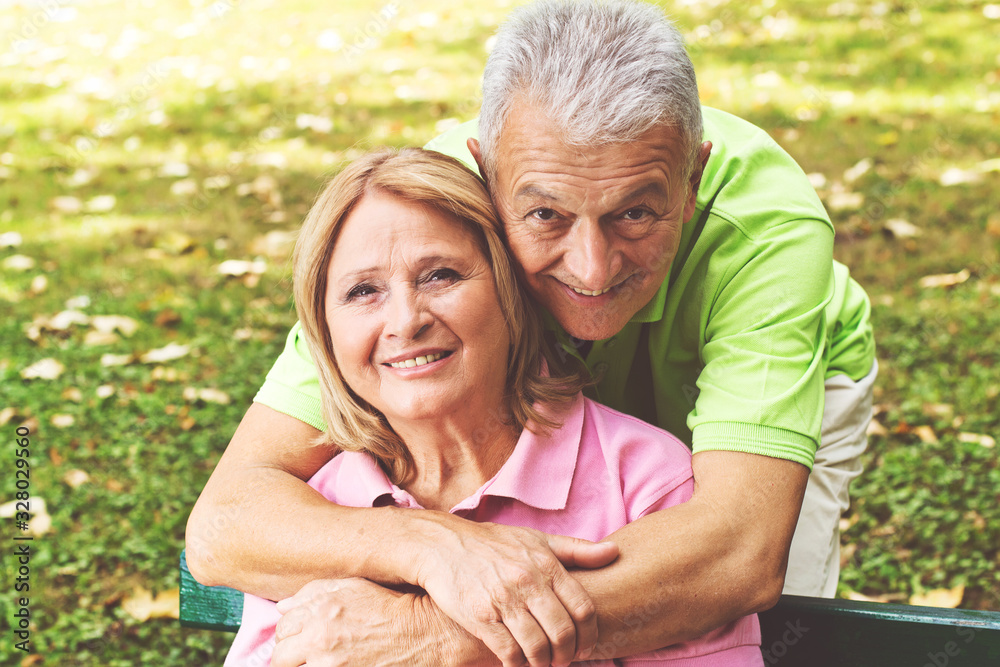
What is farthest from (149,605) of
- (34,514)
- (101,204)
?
(101,204)

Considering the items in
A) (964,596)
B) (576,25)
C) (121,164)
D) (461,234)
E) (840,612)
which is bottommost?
(964,596)

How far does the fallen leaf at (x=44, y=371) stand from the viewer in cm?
465

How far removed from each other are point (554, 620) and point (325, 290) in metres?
0.86

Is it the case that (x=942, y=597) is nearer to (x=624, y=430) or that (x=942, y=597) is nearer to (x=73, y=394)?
(x=624, y=430)

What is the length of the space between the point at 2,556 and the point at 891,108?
19.5 feet

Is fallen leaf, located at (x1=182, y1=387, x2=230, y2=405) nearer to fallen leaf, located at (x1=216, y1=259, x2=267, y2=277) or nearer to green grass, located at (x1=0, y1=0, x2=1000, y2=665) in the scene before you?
green grass, located at (x1=0, y1=0, x2=1000, y2=665)

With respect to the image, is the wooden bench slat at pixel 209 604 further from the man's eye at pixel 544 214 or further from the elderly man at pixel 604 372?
the man's eye at pixel 544 214

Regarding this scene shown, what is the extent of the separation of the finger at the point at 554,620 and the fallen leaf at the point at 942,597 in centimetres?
199

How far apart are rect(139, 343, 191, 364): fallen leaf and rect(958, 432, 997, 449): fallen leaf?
3.62 meters

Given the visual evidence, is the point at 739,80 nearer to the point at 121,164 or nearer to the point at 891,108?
the point at 891,108

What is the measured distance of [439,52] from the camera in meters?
8.44

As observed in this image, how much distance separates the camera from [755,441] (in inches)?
77.5

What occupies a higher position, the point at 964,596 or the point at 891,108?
the point at 891,108

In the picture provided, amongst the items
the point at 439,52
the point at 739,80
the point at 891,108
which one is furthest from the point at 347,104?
the point at 891,108
